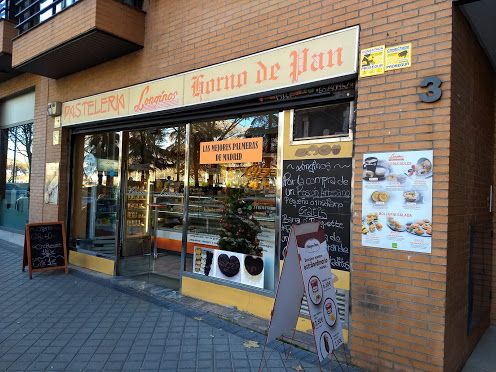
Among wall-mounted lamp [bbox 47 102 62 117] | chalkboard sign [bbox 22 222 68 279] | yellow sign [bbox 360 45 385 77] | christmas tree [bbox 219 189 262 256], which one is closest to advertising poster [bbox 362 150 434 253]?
yellow sign [bbox 360 45 385 77]

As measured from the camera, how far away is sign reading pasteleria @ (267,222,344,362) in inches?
126

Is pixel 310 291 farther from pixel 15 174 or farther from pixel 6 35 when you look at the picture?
pixel 15 174

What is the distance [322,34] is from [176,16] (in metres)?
2.83

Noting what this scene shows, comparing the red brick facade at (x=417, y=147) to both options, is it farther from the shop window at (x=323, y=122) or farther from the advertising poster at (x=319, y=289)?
the advertising poster at (x=319, y=289)

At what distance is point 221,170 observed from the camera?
5953mm

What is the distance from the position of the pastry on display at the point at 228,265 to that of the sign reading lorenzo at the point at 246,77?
2.27 m

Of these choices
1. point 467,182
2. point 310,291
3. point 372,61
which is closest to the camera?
point 310,291

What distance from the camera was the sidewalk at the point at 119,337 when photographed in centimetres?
383

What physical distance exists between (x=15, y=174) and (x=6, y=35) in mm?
4130

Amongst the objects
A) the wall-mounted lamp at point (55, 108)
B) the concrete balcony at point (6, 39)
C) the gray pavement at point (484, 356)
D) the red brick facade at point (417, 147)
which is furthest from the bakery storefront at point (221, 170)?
the concrete balcony at point (6, 39)

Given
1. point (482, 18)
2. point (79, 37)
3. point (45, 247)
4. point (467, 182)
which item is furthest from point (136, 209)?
point (482, 18)

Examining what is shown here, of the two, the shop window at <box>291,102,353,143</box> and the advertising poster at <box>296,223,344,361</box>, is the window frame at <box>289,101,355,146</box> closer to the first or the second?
the shop window at <box>291,102,353,143</box>

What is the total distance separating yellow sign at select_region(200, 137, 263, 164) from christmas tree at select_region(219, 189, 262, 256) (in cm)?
52

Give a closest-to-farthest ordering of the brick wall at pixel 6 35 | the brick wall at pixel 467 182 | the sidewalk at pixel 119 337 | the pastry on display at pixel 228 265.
Result: the brick wall at pixel 467 182 → the sidewalk at pixel 119 337 → the pastry on display at pixel 228 265 → the brick wall at pixel 6 35
